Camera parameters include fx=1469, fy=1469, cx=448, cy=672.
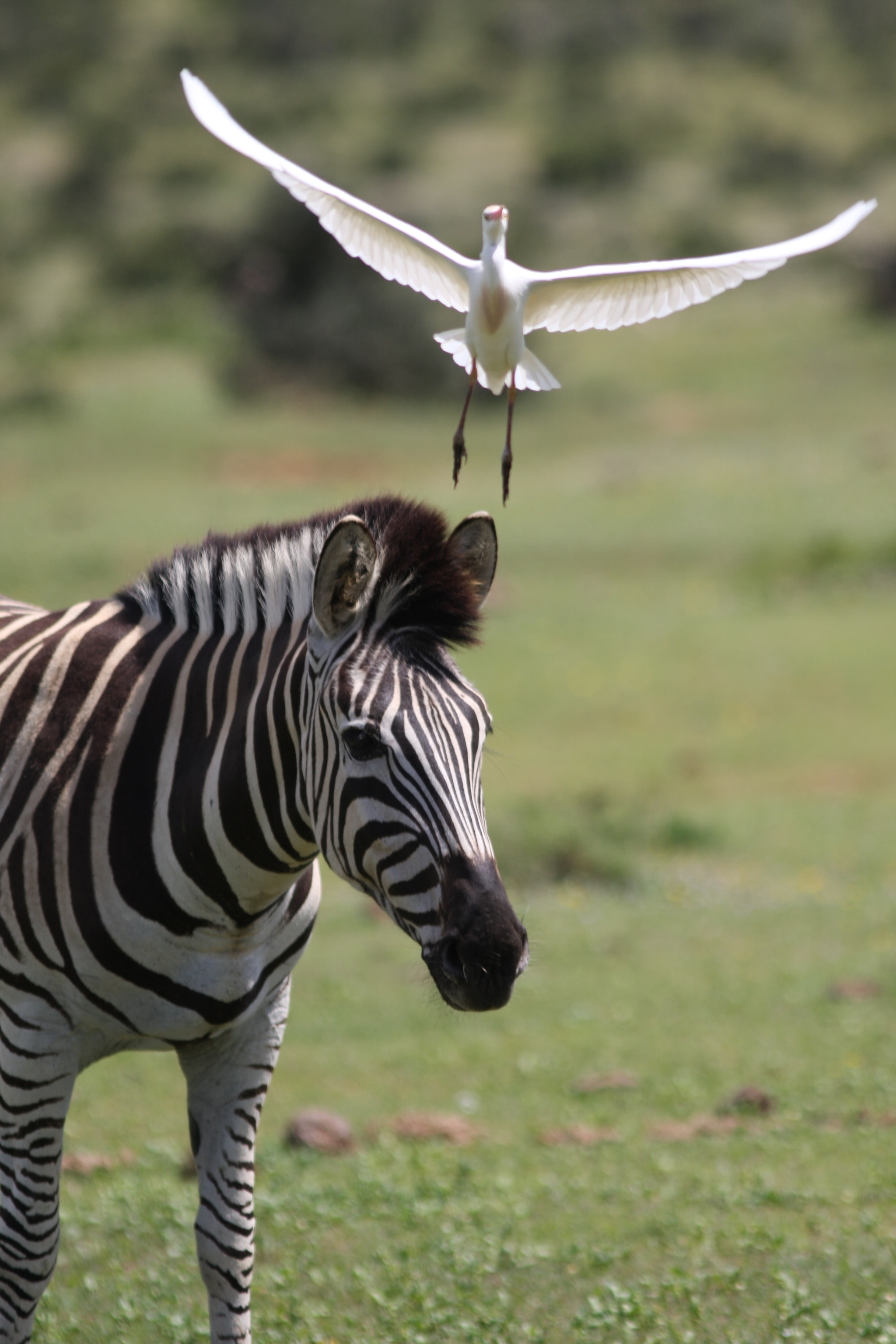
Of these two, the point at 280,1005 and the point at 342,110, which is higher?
the point at 342,110

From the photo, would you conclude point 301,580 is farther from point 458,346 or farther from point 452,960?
point 452,960

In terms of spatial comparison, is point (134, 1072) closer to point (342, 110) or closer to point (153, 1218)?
point (153, 1218)

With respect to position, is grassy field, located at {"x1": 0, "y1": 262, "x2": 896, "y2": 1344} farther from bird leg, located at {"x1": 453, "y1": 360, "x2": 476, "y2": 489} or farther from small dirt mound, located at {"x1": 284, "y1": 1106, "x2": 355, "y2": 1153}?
bird leg, located at {"x1": 453, "y1": 360, "x2": 476, "y2": 489}

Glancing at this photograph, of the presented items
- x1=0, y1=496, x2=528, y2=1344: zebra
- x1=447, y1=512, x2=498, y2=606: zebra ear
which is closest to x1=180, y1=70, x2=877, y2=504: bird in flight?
x1=447, y1=512, x2=498, y2=606: zebra ear

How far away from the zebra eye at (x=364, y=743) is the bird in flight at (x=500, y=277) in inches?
26.2

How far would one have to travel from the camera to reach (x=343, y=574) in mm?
3545

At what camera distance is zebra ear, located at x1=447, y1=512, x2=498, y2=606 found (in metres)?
3.72

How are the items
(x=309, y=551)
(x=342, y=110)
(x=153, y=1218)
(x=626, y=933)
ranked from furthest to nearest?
(x=342, y=110), (x=626, y=933), (x=153, y=1218), (x=309, y=551)

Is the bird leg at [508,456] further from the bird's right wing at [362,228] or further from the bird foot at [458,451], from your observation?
the bird's right wing at [362,228]

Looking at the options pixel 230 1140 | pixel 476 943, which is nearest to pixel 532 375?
pixel 476 943

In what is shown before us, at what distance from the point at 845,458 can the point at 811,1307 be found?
22894 millimetres

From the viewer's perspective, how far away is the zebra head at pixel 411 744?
324 centimetres

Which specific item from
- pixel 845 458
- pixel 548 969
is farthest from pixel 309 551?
pixel 845 458

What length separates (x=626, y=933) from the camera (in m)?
10.1
